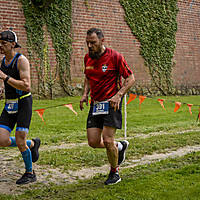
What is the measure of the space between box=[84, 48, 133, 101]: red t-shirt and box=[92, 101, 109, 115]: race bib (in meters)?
0.07

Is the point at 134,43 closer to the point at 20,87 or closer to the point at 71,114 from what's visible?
the point at 71,114

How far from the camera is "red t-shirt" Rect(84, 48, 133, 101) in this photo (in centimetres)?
446

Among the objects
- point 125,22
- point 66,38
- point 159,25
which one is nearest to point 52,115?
point 66,38

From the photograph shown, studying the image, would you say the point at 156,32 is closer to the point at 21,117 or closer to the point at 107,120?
the point at 107,120

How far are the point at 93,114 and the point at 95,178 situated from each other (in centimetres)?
95

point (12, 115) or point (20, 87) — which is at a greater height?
point (20, 87)

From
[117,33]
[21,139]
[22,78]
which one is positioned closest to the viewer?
[22,78]

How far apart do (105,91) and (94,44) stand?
622 millimetres

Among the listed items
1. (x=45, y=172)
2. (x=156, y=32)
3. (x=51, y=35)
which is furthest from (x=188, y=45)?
(x=45, y=172)

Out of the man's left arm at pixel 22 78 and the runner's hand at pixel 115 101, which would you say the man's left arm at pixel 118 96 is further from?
the man's left arm at pixel 22 78

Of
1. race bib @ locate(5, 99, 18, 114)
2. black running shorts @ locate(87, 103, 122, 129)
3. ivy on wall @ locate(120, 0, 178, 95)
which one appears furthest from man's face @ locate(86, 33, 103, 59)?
ivy on wall @ locate(120, 0, 178, 95)

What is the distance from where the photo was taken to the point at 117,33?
18.0m

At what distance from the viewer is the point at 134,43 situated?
18922 mm

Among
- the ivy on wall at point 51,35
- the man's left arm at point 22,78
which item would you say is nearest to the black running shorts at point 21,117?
the man's left arm at point 22,78
